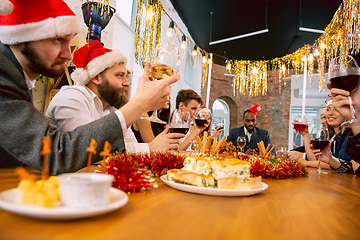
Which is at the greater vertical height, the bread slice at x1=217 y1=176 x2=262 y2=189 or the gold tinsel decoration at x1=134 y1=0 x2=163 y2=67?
the gold tinsel decoration at x1=134 y1=0 x2=163 y2=67

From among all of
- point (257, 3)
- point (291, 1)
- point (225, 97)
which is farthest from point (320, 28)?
point (225, 97)

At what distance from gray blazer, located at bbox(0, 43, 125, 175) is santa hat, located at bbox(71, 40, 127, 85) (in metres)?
0.89

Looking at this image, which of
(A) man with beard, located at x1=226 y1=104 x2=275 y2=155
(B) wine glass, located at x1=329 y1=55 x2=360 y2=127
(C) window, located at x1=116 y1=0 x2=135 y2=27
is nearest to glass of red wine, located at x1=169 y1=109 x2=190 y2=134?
(B) wine glass, located at x1=329 y1=55 x2=360 y2=127

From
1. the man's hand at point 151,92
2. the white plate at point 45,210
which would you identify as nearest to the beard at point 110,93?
the man's hand at point 151,92

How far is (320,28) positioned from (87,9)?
6205mm

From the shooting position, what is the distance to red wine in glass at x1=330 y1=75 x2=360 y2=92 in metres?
0.97

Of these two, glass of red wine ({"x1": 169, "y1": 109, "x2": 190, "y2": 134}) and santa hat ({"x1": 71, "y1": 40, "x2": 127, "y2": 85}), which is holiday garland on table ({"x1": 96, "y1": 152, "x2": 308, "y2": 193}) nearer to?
glass of red wine ({"x1": 169, "y1": 109, "x2": 190, "y2": 134})

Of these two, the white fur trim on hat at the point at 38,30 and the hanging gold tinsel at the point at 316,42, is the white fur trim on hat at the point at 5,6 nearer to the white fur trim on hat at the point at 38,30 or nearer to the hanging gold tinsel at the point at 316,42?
the white fur trim on hat at the point at 38,30

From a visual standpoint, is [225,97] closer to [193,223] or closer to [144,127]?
[144,127]

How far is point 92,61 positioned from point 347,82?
1.61m

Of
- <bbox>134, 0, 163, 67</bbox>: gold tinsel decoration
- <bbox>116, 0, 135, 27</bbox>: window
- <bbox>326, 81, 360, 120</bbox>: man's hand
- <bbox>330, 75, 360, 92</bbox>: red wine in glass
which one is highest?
<bbox>116, 0, 135, 27</bbox>: window

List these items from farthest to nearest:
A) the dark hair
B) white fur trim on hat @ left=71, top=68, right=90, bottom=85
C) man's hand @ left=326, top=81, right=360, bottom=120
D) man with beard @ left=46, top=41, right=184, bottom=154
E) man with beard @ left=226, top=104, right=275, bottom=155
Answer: man with beard @ left=226, top=104, right=275, bottom=155 → the dark hair → white fur trim on hat @ left=71, top=68, right=90, bottom=85 → man with beard @ left=46, top=41, right=184, bottom=154 → man's hand @ left=326, top=81, right=360, bottom=120

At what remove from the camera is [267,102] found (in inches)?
368

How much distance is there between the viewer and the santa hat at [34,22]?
83 cm
